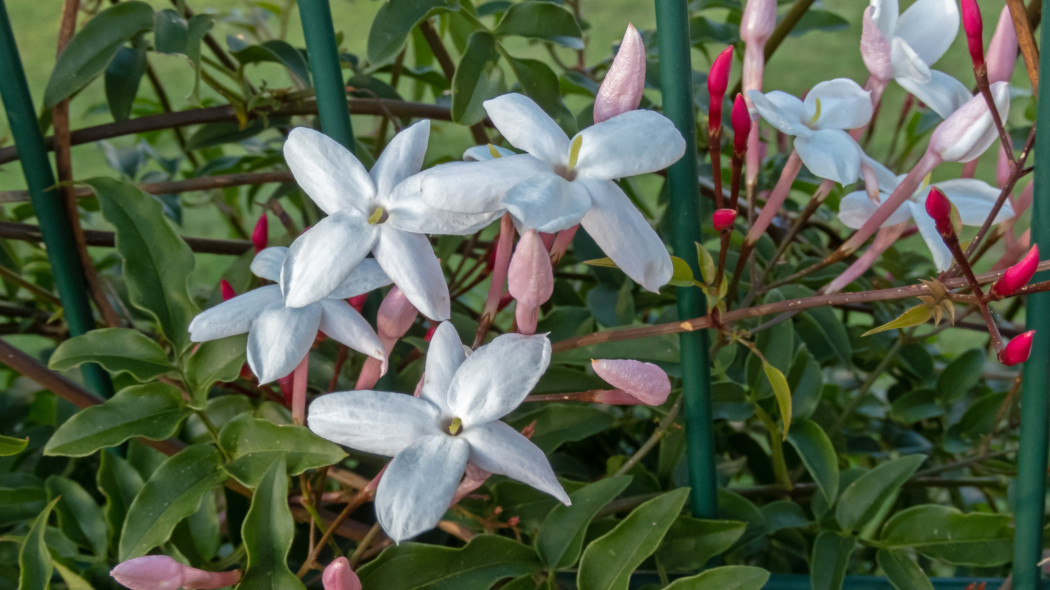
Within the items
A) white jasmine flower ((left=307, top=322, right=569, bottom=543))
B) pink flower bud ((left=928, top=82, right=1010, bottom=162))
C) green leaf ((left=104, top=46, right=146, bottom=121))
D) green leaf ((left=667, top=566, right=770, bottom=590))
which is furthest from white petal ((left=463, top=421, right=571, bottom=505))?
green leaf ((left=104, top=46, right=146, bottom=121))

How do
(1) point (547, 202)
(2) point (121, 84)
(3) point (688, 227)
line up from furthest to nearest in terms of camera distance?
(2) point (121, 84) < (3) point (688, 227) < (1) point (547, 202)

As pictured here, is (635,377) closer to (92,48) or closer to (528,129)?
(528,129)

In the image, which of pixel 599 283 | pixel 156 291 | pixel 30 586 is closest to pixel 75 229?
pixel 156 291

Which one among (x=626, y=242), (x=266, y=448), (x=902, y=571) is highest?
(x=626, y=242)

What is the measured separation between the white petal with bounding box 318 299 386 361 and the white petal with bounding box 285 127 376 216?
1.5 inches

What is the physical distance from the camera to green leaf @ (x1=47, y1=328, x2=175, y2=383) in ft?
1.21

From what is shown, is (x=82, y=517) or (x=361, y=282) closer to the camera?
(x=361, y=282)

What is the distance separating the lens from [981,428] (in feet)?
1.87

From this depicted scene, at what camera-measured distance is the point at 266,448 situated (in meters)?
0.36

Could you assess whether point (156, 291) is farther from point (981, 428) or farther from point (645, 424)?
point (981, 428)

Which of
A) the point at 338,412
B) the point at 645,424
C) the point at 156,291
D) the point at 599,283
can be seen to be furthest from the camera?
the point at 645,424

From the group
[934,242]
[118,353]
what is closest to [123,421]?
[118,353]

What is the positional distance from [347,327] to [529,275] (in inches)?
2.9

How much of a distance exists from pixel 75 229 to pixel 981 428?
1.86ft
